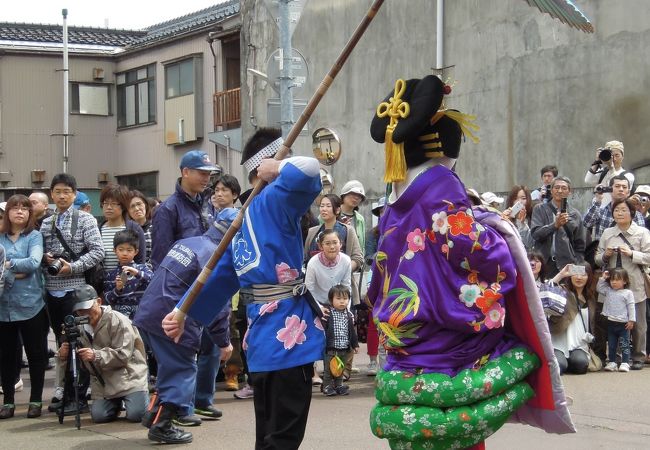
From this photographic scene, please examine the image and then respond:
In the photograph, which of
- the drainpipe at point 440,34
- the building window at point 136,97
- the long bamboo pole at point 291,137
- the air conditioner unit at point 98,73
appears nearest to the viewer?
the long bamboo pole at point 291,137

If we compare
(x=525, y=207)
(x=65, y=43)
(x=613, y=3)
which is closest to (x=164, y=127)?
(x=65, y=43)

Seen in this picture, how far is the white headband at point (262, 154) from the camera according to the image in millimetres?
5781

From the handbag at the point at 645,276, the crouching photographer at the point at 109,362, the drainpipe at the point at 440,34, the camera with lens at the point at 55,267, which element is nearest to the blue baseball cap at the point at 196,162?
the crouching photographer at the point at 109,362

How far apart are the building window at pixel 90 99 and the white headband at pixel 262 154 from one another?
2727 centimetres

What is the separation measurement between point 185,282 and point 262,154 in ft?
4.89

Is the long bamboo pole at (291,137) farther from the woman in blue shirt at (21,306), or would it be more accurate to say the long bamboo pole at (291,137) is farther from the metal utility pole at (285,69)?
the metal utility pole at (285,69)

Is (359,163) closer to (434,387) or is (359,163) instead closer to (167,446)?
(167,446)

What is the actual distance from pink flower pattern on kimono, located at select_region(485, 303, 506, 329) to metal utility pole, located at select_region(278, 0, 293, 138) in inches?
245

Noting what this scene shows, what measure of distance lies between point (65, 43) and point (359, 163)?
12.4 meters

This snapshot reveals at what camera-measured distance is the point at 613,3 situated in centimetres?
1572

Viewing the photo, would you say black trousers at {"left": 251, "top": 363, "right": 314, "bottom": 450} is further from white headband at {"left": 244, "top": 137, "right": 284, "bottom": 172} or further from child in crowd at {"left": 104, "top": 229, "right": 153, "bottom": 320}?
child in crowd at {"left": 104, "top": 229, "right": 153, "bottom": 320}

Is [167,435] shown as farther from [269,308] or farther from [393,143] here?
[393,143]

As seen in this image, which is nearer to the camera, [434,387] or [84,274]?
[434,387]

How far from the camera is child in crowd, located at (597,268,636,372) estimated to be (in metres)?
10.3
